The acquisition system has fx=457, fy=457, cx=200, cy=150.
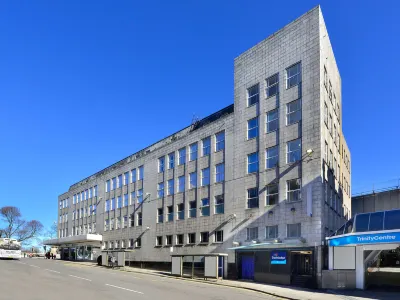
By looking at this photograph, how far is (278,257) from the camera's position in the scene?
34.9 metres

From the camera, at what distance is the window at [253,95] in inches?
1648

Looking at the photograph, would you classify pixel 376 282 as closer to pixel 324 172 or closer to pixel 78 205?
pixel 324 172

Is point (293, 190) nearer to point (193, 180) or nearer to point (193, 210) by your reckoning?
point (193, 210)

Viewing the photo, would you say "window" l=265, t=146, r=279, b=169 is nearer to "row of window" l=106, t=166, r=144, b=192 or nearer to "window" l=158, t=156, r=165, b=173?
"window" l=158, t=156, r=165, b=173

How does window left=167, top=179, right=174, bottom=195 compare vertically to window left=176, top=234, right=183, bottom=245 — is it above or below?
above

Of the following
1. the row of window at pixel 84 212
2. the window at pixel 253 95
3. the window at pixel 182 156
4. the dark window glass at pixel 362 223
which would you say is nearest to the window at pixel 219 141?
the window at pixel 253 95

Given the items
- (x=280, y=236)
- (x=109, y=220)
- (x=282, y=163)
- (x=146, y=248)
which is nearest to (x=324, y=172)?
(x=282, y=163)

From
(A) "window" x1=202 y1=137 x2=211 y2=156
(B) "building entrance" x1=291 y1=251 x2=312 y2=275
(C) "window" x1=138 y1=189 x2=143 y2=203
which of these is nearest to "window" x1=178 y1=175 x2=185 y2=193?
(A) "window" x1=202 y1=137 x2=211 y2=156

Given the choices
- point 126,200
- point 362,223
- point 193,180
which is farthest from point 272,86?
point 126,200

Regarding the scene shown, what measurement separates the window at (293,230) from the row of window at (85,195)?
148 ft

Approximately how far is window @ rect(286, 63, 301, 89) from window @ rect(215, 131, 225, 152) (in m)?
9.31

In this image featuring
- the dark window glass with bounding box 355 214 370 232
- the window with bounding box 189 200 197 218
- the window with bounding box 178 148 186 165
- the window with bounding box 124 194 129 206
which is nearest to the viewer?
the dark window glass with bounding box 355 214 370 232

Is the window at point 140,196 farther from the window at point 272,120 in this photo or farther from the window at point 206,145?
the window at point 272,120

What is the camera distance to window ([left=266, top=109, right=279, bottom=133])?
39.2 meters
